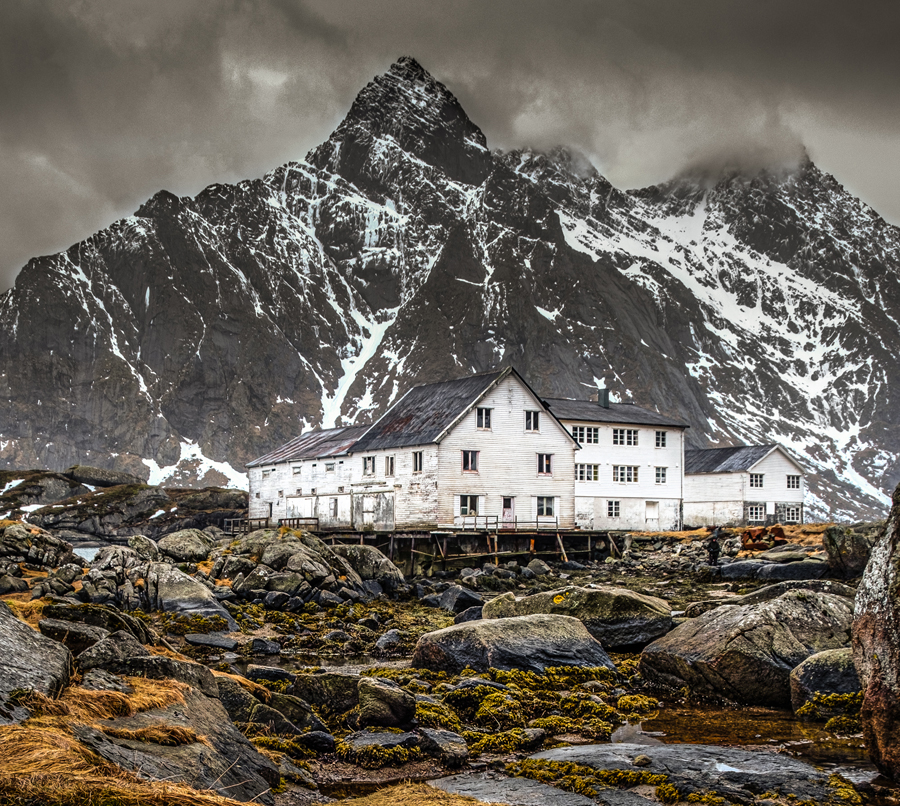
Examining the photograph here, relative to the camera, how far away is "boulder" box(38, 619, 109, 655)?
10172mm

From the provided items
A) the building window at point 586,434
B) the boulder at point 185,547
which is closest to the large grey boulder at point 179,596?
the boulder at point 185,547

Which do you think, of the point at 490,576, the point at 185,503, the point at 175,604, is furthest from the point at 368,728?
the point at 185,503

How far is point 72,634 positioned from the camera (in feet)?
33.9

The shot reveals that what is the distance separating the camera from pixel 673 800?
10273 millimetres

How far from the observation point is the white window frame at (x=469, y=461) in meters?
53.2

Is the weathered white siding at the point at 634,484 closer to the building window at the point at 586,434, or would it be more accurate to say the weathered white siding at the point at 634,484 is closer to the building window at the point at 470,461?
the building window at the point at 586,434

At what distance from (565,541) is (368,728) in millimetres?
44691

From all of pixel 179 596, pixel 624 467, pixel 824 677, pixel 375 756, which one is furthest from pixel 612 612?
pixel 624 467

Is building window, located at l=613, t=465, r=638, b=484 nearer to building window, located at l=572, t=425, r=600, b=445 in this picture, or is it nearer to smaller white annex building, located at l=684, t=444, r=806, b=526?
building window, located at l=572, t=425, r=600, b=445

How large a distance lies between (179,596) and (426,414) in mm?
31268

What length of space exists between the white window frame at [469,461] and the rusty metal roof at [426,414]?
85.6 inches

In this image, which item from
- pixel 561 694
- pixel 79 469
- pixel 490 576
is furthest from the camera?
pixel 79 469

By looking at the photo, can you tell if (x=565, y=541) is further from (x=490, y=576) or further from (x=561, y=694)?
(x=561, y=694)

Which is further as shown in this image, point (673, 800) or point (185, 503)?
point (185, 503)
